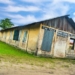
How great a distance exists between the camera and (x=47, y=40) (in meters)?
17.5

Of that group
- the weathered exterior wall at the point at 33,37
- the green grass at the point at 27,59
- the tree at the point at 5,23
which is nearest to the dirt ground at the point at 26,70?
the green grass at the point at 27,59

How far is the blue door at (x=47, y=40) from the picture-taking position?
1727 cm

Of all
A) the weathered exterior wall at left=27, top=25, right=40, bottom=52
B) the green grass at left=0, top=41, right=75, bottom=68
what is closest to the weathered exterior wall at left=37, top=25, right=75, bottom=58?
the weathered exterior wall at left=27, top=25, right=40, bottom=52

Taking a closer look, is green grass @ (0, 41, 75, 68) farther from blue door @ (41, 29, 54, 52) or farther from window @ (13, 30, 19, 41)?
window @ (13, 30, 19, 41)

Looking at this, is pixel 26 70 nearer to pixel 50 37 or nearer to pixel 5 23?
pixel 50 37

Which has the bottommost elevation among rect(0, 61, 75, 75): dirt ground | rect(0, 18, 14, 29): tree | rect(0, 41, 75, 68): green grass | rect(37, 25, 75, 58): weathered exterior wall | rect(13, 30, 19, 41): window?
rect(0, 61, 75, 75): dirt ground

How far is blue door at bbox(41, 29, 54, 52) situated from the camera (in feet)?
56.6

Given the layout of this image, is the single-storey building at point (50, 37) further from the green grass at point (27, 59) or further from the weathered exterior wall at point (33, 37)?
the green grass at point (27, 59)

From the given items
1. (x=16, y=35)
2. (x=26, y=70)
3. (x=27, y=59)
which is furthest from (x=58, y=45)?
(x=26, y=70)

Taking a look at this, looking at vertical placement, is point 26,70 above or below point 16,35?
below

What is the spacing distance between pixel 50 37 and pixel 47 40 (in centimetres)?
46

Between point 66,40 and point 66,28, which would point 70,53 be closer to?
point 66,40

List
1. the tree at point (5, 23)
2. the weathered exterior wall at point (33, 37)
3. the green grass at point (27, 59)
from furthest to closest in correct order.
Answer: the tree at point (5, 23)
the weathered exterior wall at point (33, 37)
the green grass at point (27, 59)

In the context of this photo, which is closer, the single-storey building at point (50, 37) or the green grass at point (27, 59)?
the green grass at point (27, 59)
